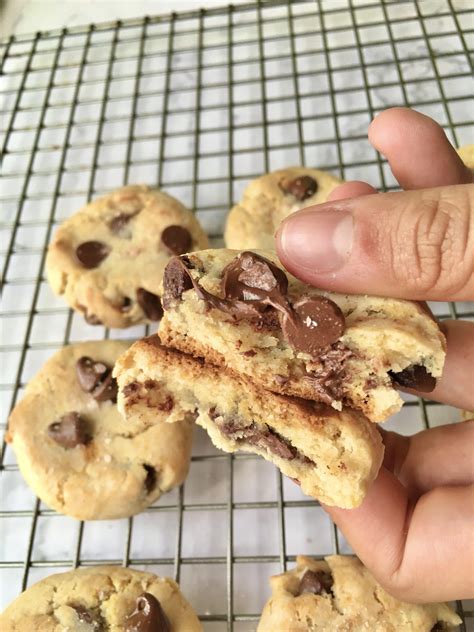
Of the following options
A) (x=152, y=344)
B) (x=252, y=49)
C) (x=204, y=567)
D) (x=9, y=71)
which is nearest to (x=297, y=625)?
(x=204, y=567)

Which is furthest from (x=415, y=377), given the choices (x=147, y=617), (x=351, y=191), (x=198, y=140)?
(x=198, y=140)

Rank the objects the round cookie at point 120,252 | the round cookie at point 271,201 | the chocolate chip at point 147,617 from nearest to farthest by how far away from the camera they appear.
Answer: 1. the chocolate chip at point 147,617
2. the round cookie at point 120,252
3. the round cookie at point 271,201

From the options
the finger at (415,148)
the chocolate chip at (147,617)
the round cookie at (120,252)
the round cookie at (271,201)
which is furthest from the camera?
the round cookie at (271,201)

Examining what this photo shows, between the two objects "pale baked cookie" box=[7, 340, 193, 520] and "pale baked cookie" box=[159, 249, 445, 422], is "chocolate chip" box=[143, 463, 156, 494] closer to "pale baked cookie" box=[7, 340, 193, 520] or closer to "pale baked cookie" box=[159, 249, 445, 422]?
"pale baked cookie" box=[7, 340, 193, 520]

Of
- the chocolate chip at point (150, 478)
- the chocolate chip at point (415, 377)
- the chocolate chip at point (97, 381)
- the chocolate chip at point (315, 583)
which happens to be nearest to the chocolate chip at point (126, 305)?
the chocolate chip at point (97, 381)

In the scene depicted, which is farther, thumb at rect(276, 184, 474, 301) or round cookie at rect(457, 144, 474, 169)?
round cookie at rect(457, 144, 474, 169)

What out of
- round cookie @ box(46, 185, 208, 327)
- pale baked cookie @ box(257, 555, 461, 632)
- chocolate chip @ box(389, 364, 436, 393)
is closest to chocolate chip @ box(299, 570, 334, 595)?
pale baked cookie @ box(257, 555, 461, 632)

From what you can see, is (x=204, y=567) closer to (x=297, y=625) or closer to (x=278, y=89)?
(x=297, y=625)

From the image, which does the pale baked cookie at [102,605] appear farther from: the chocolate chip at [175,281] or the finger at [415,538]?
the chocolate chip at [175,281]
